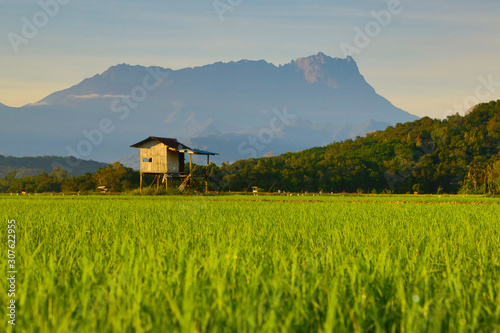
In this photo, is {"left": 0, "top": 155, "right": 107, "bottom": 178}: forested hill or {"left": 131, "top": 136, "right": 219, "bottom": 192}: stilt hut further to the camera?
{"left": 0, "top": 155, "right": 107, "bottom": 178}: forested hill

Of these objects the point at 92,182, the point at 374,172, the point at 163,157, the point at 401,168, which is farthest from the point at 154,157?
the point at 401,168

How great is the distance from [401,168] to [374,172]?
131 inches

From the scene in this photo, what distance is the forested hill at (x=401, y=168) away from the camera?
50769 mm

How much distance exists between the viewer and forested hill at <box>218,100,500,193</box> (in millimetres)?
50769

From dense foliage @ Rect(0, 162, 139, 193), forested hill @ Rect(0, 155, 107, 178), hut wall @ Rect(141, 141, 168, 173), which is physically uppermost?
forested hill @ Rect(0, 155, 107, 178)

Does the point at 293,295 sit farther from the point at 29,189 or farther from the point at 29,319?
the point at 29,189

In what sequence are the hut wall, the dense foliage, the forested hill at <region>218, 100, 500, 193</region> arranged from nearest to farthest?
1. the hut wall
2. the dense foliage
3. the forested hill at <region>218, 100, 500, 193</region>

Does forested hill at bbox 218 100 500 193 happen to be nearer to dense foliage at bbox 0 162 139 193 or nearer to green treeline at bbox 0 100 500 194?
green treeline at bbox 0 100 500 194

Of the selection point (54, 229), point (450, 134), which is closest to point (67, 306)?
point (54, 229)

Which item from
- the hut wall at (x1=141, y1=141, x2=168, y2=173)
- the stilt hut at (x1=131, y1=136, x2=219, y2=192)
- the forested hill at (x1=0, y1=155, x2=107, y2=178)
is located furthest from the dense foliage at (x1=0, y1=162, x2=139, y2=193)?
the forested hill at (x1=0, y1=155, x2=107, y2=178)

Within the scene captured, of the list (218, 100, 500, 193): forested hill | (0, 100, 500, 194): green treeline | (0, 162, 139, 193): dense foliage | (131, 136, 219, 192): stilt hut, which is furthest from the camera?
(218, 100, 500, 193): forested hill

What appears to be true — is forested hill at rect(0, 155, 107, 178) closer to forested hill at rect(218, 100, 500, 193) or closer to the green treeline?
the green treeline

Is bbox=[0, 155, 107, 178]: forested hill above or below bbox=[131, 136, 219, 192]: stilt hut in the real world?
above

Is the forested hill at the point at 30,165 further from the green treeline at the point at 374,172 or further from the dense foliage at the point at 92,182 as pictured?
the dense foliage at the point at 92,182
